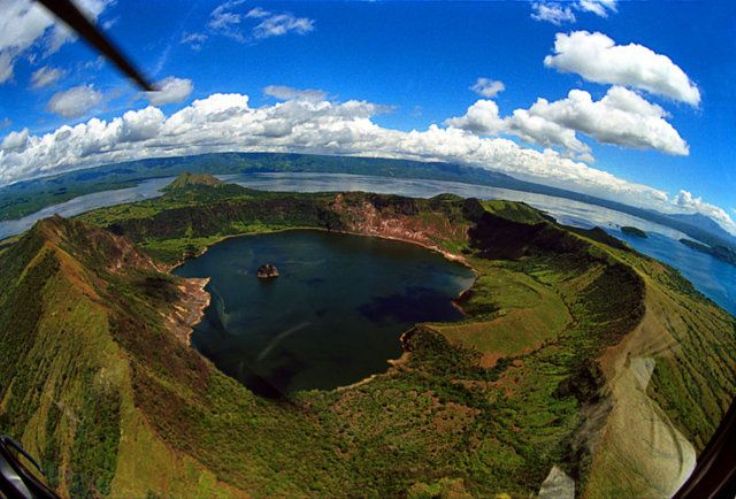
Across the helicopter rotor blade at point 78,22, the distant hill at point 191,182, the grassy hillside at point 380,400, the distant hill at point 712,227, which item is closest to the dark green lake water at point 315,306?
the grassy hillside at point 380,400

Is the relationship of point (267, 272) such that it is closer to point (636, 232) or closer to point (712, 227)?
point (712, 227)

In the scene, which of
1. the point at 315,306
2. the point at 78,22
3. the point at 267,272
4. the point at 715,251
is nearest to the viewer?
the point at 78,22

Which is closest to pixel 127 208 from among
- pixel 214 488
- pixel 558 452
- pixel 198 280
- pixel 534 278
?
pixel 198 280

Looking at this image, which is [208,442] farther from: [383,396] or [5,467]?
[5,467]

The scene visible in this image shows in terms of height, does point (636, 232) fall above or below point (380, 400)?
above

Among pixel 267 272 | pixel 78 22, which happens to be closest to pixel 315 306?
pixel 267 272

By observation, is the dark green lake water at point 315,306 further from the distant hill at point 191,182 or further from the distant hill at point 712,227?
the distant hill at point 191,182

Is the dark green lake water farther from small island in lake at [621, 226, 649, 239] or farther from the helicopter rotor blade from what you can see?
the helicopter rotor blade
